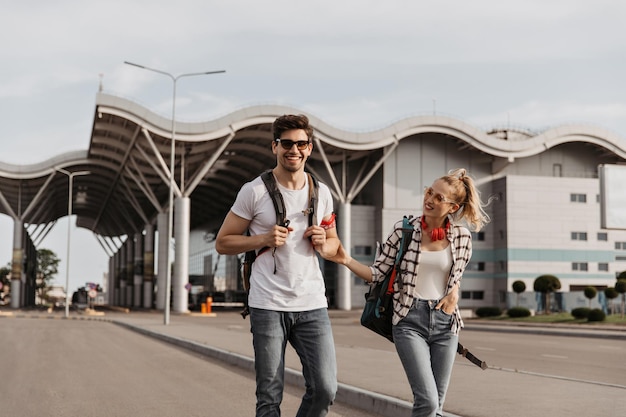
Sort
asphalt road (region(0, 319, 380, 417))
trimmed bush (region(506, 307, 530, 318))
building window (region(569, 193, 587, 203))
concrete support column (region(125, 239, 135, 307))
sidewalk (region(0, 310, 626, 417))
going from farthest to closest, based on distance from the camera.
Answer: concrete support column (region(125, 239, 135, 307)) < building window (region(569, 193, 587, 203)) < trimmed bush (region(506, 307, 530, 318)) < asphalt road (region(0, 319, 380, 417)) < sidewalk (region(0, 310, 626, 417))

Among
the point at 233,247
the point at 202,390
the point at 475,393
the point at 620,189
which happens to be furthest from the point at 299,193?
the point at 620,189

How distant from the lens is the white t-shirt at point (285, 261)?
177 inches

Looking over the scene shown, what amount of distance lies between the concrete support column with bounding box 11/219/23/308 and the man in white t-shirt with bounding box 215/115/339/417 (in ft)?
237

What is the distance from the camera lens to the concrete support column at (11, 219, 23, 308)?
72688 millimetres

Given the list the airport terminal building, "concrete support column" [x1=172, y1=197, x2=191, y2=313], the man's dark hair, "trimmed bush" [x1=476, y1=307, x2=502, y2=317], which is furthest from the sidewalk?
the airport terminal building

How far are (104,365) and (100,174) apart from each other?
61.6 metres

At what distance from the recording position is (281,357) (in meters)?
4.54

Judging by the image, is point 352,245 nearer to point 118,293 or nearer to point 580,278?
point 580,278

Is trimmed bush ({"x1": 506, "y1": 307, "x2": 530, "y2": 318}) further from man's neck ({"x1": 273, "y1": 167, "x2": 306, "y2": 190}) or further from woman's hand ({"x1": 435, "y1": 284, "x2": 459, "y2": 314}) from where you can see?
man's neck ({"x1": 273, "y1": 167, "x2": 306, "y2": 190})

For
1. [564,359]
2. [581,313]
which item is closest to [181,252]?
[581,313]

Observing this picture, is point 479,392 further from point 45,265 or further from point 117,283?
point 45,265

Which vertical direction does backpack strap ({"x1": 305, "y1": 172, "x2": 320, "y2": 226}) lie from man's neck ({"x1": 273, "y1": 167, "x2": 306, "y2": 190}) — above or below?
below

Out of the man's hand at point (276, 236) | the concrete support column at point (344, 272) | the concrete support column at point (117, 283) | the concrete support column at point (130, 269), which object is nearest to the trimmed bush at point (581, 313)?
the concrete support column at point (344, 272)

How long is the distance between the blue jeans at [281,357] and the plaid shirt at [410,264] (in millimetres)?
522
